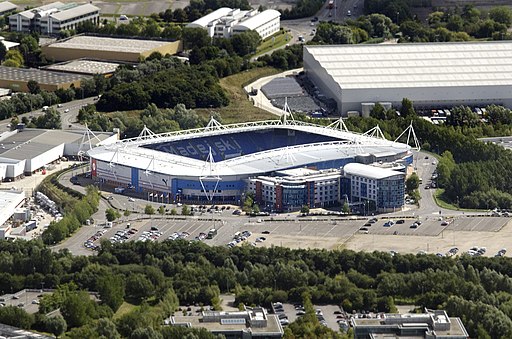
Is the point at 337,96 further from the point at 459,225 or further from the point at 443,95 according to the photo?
the point at 459,225

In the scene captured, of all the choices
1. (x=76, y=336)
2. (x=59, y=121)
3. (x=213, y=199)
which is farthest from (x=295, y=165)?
(x=76, y=336)

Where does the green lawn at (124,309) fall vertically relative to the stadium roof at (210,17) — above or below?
above

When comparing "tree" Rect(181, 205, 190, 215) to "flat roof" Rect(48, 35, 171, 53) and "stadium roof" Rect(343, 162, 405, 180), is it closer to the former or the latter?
"stadium roof" Rect(343, 162, 405, 180)

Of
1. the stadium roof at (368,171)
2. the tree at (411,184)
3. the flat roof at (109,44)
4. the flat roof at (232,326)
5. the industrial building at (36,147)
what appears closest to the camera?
the flat roof at (232,326)

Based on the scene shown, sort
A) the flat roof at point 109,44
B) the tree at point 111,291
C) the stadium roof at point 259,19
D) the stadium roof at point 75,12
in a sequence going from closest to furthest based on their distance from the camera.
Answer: the tree at point 111,291 < the flat roof at point 109,44 < the stadium roof at point 259,19 < the stadium roof at point 75,12

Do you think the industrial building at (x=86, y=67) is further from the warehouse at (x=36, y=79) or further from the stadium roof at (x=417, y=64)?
the stadium roof at (x=417, y=64)

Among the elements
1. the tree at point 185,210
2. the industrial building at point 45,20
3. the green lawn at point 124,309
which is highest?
the green lawn at point 124,309

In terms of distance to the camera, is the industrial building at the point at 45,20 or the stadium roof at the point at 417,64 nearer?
the stadium roof at the point at 417,64

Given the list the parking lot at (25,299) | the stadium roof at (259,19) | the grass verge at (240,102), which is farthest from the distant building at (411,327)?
the stadium roof at (259,19)
